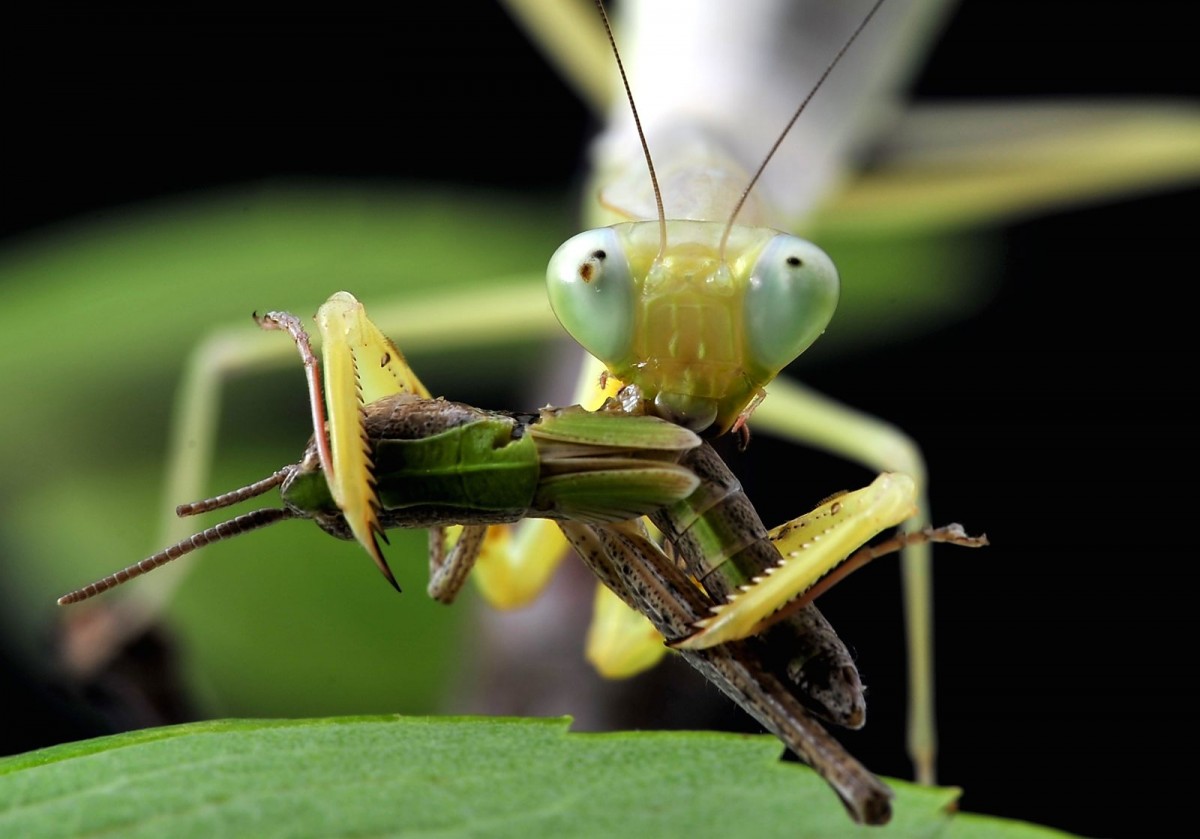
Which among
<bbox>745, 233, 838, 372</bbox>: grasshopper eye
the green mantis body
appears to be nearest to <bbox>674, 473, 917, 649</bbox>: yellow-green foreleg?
the green mantis body

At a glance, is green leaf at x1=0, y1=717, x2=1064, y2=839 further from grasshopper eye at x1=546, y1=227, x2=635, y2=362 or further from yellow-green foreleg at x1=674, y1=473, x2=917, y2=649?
grasshopper eye at x1=546, y1=227, x2=635, y2=362

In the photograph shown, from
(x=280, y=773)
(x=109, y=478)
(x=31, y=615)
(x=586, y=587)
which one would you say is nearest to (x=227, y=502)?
(x=280, y=773)

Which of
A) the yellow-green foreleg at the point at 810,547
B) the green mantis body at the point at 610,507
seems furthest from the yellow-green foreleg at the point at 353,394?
the yellow-green foreleg at the point at 810,547

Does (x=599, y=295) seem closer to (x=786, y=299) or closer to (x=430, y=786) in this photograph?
(x=786, y=299)

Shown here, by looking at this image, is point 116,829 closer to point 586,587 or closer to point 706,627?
point 706,627

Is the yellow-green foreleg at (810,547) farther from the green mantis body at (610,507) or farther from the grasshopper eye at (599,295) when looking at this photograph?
the grasshopper eye at (599,295)

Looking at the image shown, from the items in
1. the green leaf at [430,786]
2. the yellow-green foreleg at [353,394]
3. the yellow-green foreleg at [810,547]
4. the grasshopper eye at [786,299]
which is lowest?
the green leaf at [430,786]

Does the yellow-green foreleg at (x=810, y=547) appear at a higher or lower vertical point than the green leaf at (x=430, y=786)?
higher
